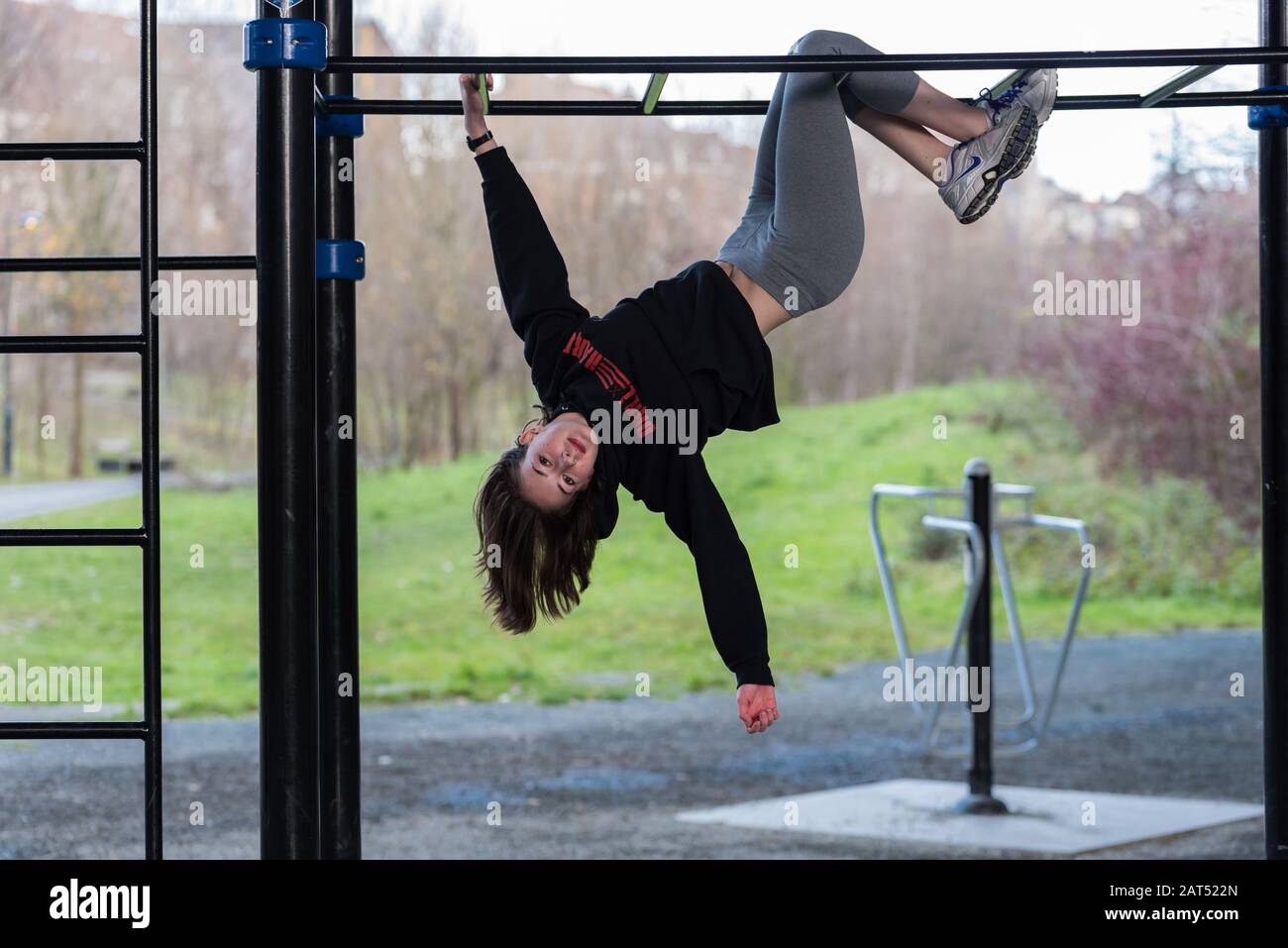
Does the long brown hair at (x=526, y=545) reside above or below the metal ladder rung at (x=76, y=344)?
below

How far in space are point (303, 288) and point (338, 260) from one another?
64 cm

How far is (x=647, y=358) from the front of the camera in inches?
112

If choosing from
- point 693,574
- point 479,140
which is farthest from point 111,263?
point 693,574

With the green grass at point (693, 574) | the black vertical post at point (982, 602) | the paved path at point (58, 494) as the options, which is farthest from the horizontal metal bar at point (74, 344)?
the paved path at point (58, 494)

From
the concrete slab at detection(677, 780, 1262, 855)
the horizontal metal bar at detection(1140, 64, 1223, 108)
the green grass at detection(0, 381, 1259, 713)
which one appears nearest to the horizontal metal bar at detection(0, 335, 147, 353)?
the horizontal metal bar at detection(1140, 64, 1223, 108)

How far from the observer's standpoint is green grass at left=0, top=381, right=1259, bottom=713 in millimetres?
10094

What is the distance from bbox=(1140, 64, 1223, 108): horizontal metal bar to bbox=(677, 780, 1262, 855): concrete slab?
280 centimetres

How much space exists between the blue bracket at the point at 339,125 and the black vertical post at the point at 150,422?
392mm

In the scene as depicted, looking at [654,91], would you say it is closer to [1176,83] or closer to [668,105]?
[668,105]

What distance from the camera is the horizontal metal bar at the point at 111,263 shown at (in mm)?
2916
